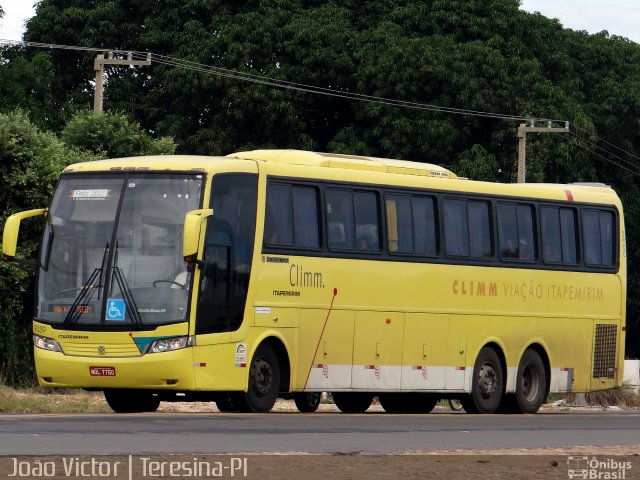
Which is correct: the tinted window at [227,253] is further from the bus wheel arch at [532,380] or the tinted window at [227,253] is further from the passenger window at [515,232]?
the bus wheel arch at [532,380]

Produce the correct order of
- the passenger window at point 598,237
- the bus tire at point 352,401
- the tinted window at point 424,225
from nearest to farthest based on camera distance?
the tinted window at point 424,225
the bus tire at point 352,401
the passenger window at point 598,237

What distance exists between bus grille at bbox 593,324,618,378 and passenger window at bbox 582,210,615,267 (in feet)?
3.67

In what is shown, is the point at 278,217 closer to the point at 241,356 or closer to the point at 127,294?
the point at 241,356

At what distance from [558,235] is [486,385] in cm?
308

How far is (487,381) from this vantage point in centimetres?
2617

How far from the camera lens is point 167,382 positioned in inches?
822

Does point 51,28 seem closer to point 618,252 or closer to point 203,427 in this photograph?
point 618,252

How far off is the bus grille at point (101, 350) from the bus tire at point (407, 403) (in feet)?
22.7

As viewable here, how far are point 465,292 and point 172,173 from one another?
19.6 feet

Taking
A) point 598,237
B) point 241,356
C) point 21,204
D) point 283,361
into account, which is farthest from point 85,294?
point 598,237

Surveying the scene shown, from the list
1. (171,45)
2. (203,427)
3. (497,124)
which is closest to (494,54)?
(497,124)

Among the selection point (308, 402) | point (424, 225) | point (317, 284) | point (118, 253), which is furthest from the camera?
point (308, 402)

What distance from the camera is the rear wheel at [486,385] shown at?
84.9 feet

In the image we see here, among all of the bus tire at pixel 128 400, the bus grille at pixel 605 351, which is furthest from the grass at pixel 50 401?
the bus grille at pixel 605 351
